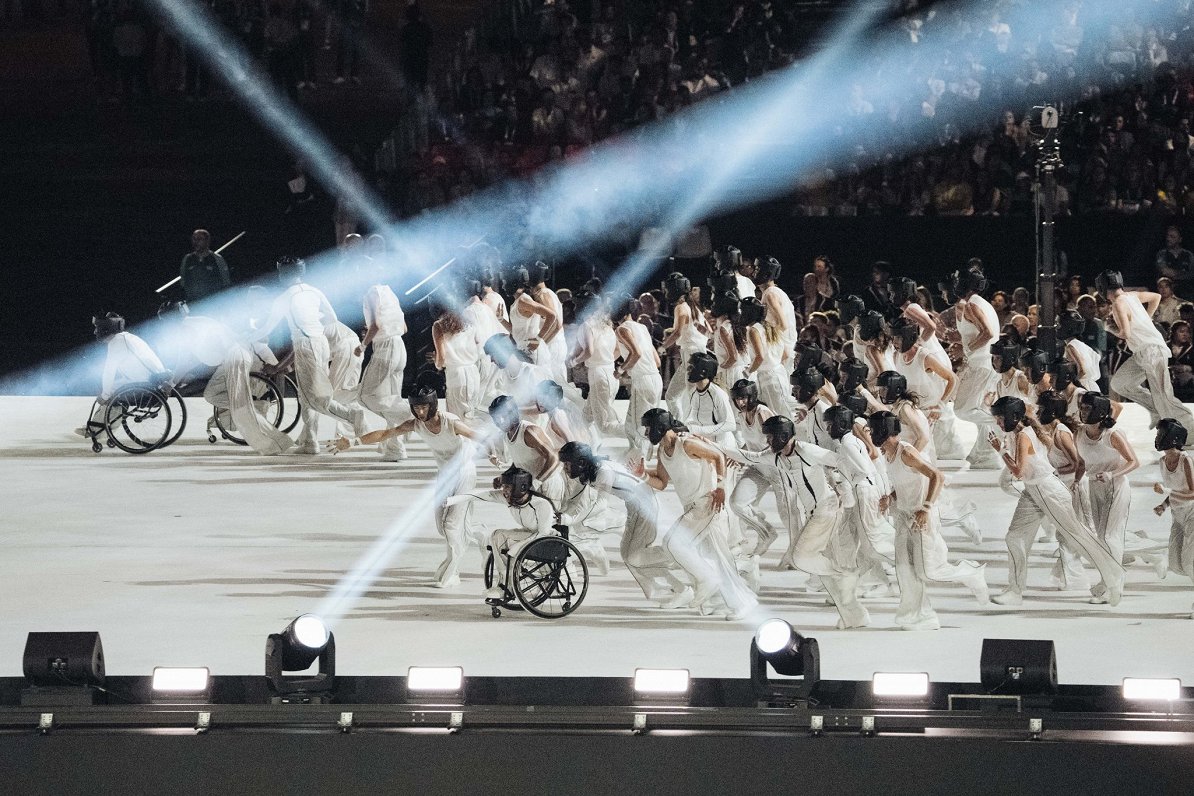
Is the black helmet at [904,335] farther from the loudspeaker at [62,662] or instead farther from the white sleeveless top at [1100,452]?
the loudspeaker at [62,662]

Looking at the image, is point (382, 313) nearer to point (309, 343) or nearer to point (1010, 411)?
point (309, 343)

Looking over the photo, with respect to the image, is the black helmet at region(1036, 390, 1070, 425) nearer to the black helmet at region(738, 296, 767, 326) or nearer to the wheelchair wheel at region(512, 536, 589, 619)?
the wheelchair wheel at region(512, 536, 589, 619)

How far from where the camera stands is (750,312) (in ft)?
41.2

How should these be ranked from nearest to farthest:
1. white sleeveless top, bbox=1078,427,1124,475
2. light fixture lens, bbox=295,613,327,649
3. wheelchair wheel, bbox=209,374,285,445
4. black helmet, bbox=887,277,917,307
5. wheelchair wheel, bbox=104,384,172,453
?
light fixture lens, bbox=295,613,327,649 < white sleeveless top, bbox=1078,427,1124,475 < black helmet, bbox=887,277,917,307 < wheelchair wheel, bbox=104,384,172,453 < wheelchair wheel, bbox=209,374,285,445

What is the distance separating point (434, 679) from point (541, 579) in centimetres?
292

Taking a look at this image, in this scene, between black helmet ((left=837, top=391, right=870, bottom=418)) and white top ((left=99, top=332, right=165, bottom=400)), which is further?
white top ((left=99, top=332, right=165, bottom=400))

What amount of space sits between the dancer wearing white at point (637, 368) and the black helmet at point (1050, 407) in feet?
12.8

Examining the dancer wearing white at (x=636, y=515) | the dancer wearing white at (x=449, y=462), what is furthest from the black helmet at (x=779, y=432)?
the dancer wearing white at (x=449, y=462)

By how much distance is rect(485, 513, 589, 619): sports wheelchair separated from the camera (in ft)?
30.6

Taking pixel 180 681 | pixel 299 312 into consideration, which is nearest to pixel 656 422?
pixel 180 681

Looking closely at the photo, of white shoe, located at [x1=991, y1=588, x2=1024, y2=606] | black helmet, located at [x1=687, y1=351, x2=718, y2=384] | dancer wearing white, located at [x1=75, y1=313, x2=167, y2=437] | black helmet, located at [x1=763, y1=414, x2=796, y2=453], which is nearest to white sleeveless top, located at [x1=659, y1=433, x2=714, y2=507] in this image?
black helmet, located at [x1=763, y1=414, x2=796, y2=453]

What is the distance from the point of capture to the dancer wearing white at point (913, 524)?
9.15 meters

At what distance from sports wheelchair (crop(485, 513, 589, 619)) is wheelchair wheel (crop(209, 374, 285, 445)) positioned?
16.4 feet

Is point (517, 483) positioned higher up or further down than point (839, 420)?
further down
